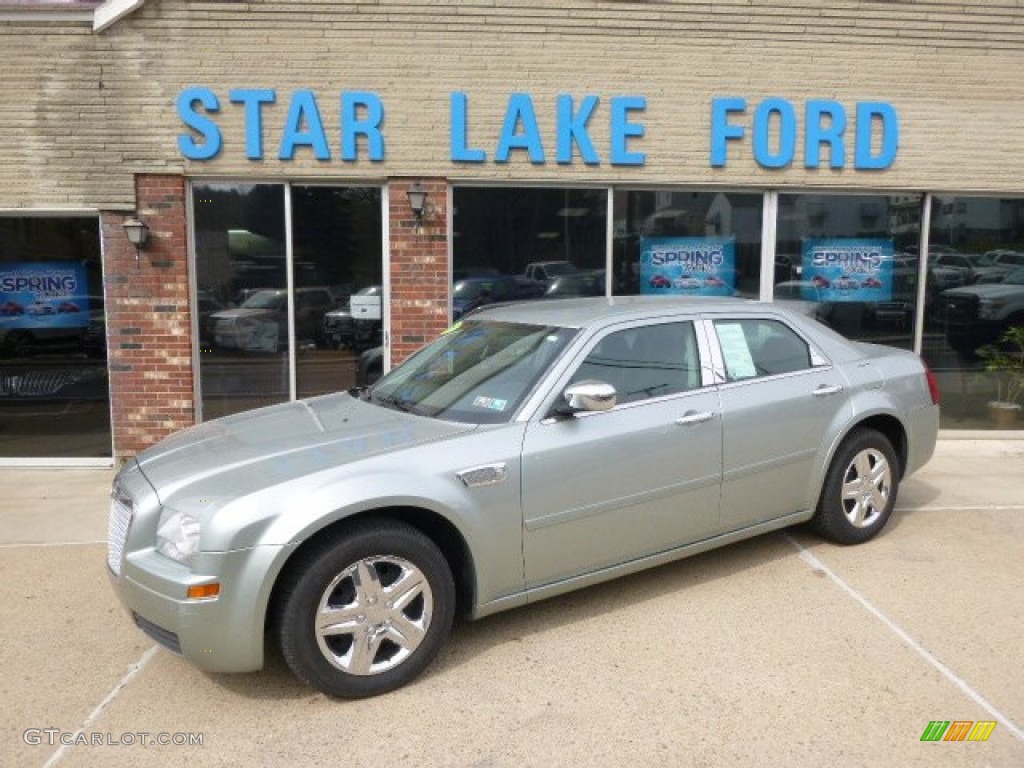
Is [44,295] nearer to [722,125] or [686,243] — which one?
[686,243]

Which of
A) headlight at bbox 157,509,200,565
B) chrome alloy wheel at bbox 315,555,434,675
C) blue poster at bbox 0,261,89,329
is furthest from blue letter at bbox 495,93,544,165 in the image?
headlight at bbox 157,509,200,565

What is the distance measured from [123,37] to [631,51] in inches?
174

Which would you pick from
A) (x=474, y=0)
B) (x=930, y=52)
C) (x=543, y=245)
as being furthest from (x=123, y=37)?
(x=930, y=52)

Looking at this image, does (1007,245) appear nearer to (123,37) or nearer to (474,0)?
(474,0)

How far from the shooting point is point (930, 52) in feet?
25.6

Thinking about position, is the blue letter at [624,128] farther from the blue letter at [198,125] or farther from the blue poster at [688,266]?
the blue letter at [198,125]

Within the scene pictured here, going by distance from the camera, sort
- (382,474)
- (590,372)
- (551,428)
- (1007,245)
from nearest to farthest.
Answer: (382,474) < (551,428) < (590,372) < (1007,245)

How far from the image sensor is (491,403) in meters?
4.00

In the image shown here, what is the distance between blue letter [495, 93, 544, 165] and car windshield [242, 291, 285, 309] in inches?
92.2

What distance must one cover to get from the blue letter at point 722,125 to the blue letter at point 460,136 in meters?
2.12

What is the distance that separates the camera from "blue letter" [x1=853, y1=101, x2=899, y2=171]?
7.77 metres

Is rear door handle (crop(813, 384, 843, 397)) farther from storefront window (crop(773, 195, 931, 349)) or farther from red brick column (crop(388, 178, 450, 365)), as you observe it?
red brick column (crop(388, 178, 450, 365))

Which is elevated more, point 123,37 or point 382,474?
point 123,37

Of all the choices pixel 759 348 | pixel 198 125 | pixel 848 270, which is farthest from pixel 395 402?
pixel 848 270
